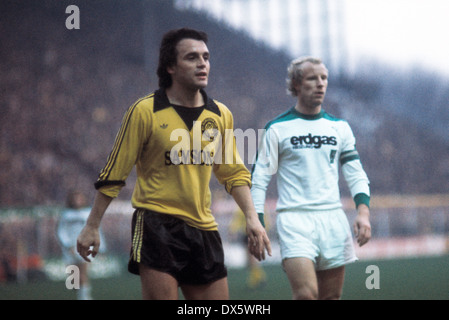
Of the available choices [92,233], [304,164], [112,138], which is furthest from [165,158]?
[112,138]

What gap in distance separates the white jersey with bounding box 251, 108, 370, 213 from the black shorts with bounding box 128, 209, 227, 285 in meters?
1.26

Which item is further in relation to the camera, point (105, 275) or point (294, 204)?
point (105, 275)

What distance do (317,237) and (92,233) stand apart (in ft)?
6.76

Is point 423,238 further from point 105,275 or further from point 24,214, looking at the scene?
point 24,214

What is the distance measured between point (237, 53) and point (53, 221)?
18.2 m

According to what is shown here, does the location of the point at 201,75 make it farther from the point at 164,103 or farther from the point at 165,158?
the point at 165,158

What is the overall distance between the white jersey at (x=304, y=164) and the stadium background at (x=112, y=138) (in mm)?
5397

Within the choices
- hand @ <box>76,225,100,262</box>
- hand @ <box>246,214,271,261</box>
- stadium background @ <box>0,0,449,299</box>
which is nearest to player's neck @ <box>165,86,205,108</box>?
hand @ <box>246,214,271,261</box>

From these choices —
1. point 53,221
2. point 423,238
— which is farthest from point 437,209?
point 53,221

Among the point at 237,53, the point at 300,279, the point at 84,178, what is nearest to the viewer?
the point at 300,279

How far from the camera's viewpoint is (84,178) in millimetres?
21172

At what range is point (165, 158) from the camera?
4008 millimetres

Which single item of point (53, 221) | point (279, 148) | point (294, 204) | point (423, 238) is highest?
point (279, 148)

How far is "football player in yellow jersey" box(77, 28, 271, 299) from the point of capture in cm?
387
